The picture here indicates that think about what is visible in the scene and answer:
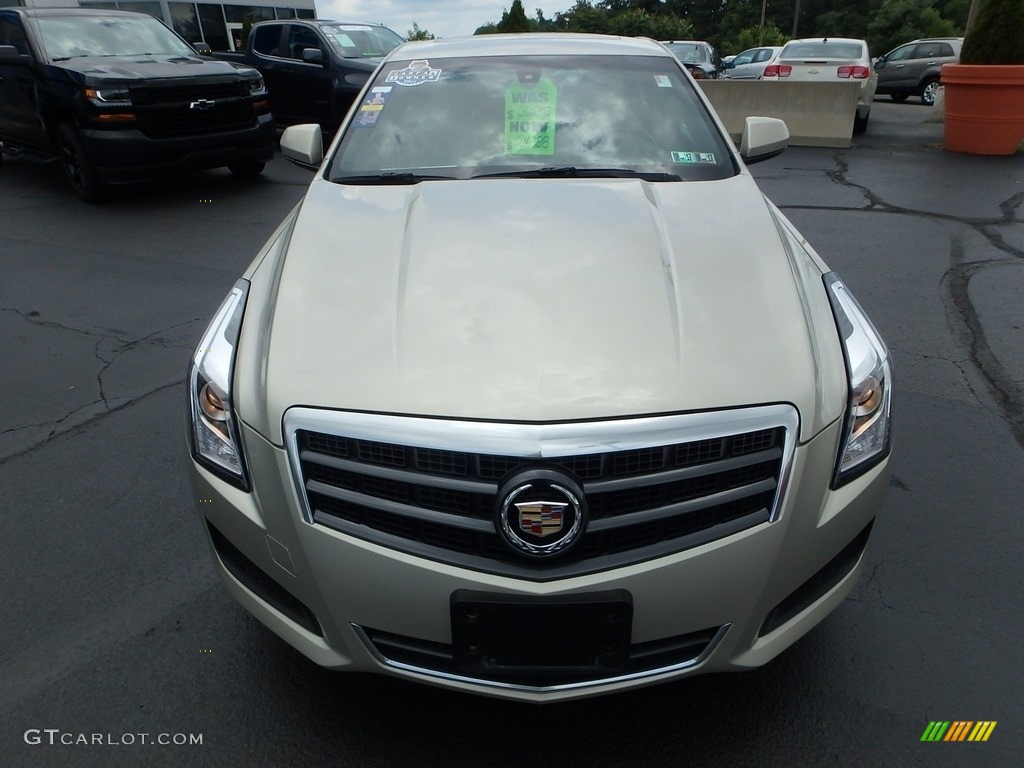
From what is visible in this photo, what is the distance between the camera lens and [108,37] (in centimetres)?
848

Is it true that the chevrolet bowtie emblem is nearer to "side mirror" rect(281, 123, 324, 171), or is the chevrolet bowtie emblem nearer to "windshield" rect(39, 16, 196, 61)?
"side mirror" rect(281, 123, 324, 171)

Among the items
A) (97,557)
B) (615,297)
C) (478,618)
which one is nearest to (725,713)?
(478,618)

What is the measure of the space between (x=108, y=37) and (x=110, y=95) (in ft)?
5.04

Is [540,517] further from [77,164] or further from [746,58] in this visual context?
[746,58]

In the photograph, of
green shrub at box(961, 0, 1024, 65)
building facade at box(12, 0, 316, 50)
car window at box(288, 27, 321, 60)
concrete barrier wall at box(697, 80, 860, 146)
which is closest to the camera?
green shrub at box(961, 0, 1024, 65)

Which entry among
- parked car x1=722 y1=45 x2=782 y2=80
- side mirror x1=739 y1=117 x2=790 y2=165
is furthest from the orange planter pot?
parked car x1=722 y1=45 x2=782 y2=80

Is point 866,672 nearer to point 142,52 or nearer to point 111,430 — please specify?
point 111,430

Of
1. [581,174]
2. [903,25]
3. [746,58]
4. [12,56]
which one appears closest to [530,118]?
[581,174]

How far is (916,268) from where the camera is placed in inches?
234

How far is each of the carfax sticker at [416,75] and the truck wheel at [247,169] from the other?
20.8ft

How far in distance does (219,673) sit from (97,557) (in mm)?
864

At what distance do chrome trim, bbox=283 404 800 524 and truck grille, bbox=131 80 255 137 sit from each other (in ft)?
23.1

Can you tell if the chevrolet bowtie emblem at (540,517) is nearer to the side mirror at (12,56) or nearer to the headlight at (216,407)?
the headlight at (216,407)

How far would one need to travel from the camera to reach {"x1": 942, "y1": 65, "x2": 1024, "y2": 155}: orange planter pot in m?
9.83
